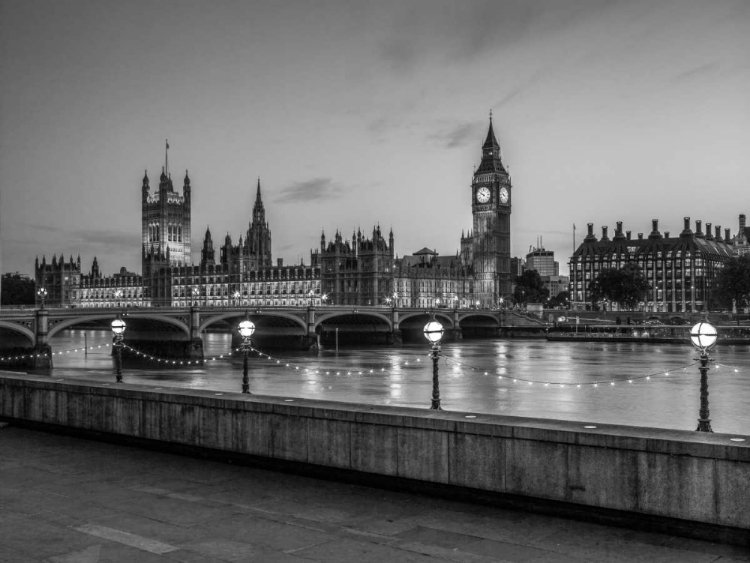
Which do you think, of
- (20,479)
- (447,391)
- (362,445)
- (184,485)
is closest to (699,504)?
(362,445)

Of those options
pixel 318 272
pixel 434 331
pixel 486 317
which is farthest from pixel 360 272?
pixel 434 331

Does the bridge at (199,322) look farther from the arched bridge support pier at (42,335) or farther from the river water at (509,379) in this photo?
the river water at (509,379)

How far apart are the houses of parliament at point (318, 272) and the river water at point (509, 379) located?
69.0 metres

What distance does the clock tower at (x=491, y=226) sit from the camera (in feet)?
582

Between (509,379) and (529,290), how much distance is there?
439 ft

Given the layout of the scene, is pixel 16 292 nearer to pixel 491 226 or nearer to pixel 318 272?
pixel 318 272

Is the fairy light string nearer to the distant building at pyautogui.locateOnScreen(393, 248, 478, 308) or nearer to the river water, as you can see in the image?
the river water

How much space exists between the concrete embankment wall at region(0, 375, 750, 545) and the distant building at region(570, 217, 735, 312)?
545ft

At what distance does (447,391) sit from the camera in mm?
43688

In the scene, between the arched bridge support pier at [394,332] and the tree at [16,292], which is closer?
the arched bridge support pier at [394,332]

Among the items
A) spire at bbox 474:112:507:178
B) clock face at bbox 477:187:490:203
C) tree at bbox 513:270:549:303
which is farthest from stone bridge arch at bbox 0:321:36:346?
spire at bbox 474:112:507:178

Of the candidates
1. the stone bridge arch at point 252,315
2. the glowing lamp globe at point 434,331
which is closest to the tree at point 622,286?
the stone bridge arch at point 252,315

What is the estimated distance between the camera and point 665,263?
17762 centimetres

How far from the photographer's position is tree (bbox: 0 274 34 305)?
495 feet
